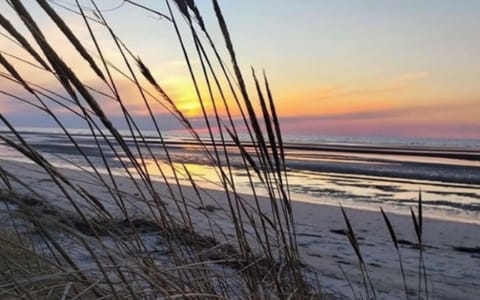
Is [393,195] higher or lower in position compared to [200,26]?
lower

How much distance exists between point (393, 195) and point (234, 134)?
1230cm

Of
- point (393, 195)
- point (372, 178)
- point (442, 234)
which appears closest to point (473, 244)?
point (442, 234)

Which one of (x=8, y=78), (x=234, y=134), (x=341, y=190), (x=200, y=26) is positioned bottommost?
(x=341, y=190)

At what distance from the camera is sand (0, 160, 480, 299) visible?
5090 mm

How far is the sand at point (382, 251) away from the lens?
5090 mm

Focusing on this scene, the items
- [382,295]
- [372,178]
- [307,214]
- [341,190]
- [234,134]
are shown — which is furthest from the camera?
[372,178]

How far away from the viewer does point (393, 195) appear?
1316 centimetres

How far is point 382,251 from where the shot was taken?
6.87 m

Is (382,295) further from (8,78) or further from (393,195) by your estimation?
(393,195)

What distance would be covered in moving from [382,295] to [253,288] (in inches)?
144

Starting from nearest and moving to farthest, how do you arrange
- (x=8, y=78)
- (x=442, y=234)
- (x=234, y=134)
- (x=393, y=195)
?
(x=8, y=78)
(x=234, y=134)
(x=442, y=234)
(x=393, y=195)

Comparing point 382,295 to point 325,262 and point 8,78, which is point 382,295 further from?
point 8,78

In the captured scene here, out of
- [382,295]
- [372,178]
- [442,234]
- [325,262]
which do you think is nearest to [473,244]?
[442,234]

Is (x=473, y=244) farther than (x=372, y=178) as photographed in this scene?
No
